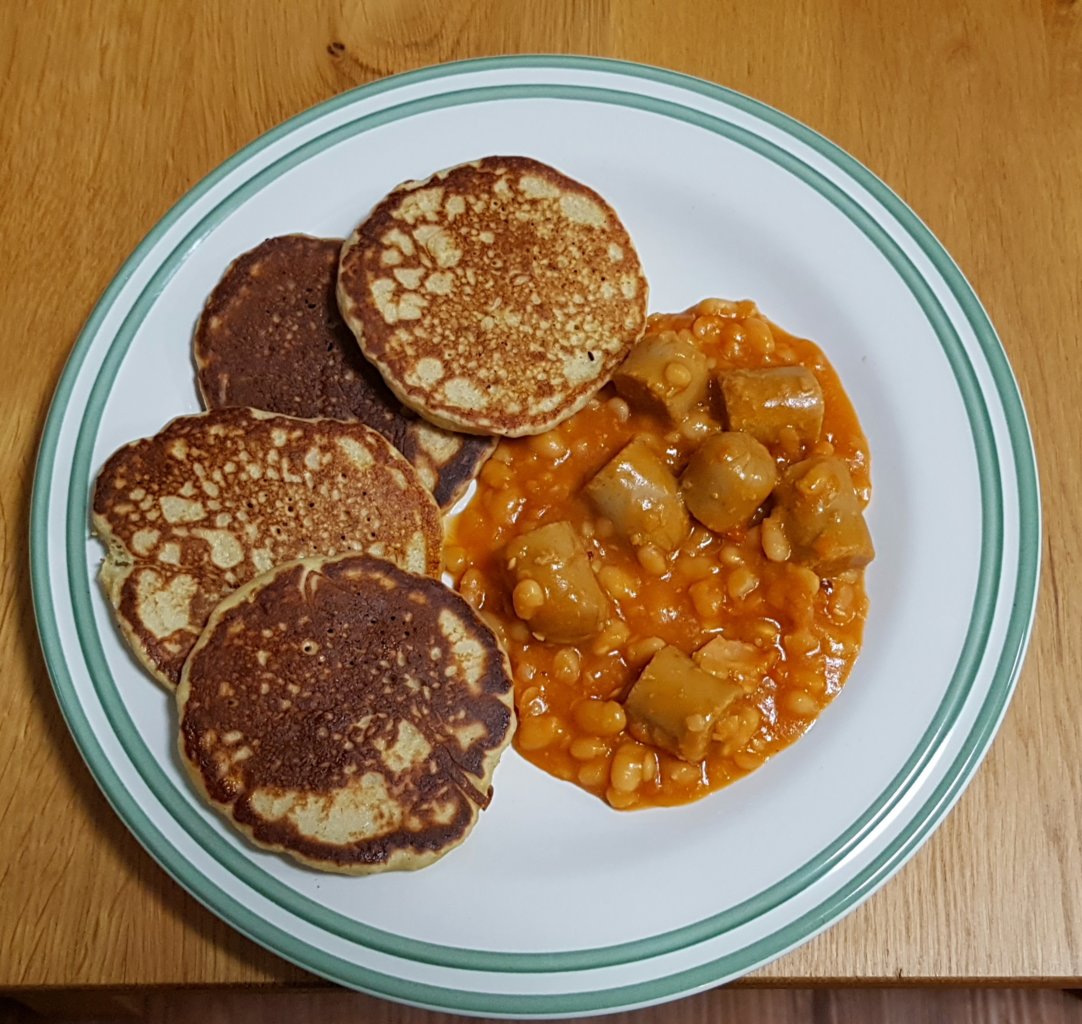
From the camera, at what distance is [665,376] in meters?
2.37

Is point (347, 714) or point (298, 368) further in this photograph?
point (298, 368)

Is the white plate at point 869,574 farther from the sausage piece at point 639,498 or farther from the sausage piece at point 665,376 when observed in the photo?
the sausage piece at point 639,498

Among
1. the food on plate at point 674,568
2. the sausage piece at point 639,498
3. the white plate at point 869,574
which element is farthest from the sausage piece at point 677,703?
the sausage piece at point 639,498

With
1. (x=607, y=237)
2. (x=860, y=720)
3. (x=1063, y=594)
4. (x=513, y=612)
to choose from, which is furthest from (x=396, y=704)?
(x=1063, y=594)

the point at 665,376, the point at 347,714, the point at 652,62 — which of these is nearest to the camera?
the point at 347,714

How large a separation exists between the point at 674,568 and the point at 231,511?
1.02 metres

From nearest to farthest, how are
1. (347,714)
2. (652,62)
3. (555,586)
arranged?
1. (347,714)
2. (555,586)
3. (652,62)

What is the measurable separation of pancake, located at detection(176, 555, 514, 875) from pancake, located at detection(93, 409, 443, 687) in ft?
0.29

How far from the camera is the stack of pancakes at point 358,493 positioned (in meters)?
2.10

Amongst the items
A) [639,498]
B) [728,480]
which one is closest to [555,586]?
[639,498]

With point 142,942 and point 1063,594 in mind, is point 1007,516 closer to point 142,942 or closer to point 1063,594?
point 1063,594

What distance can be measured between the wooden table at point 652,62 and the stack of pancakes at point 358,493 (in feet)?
1.42

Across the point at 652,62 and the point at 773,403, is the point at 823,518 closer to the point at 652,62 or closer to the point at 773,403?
the point at 773,403

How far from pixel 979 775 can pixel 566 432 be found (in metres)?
1.25
